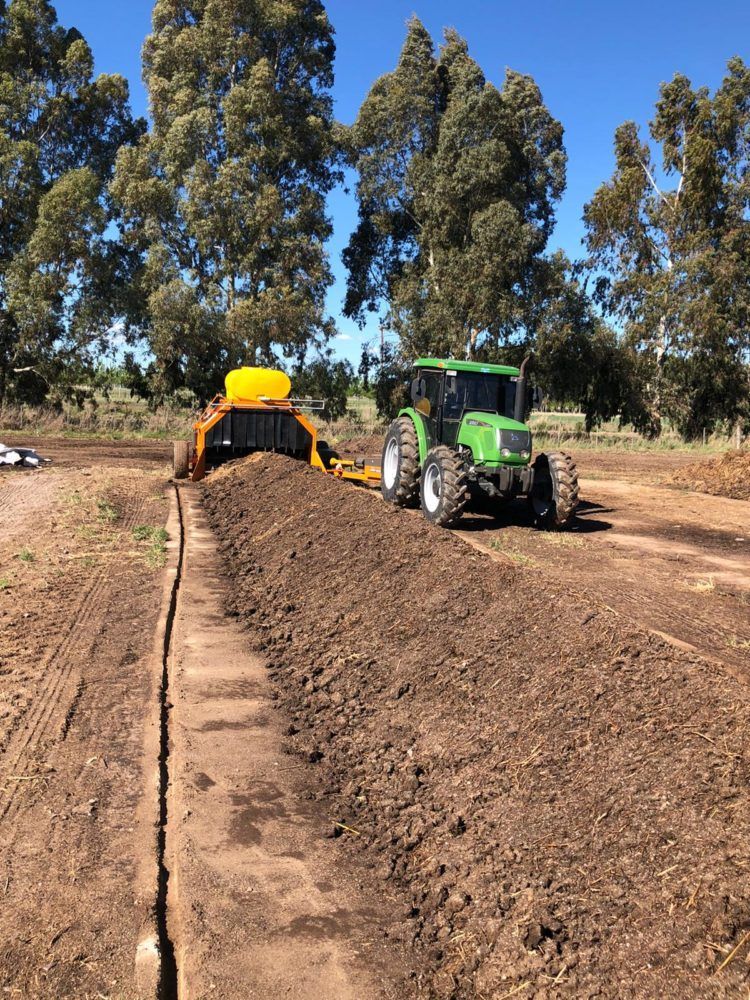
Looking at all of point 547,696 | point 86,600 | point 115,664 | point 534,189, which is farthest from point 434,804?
point 534,189

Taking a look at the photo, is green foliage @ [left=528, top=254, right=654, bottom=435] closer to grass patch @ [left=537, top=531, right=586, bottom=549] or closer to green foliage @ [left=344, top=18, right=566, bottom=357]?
green foliage @ [left=344, top=18, right=566, bottom=357]

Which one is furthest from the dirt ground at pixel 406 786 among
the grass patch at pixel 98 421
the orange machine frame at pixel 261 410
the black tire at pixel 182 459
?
the grass patch at pixel 98 421

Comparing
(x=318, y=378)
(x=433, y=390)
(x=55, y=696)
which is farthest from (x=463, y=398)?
(x=318, y=378)

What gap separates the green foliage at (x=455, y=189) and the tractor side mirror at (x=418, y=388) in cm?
1963

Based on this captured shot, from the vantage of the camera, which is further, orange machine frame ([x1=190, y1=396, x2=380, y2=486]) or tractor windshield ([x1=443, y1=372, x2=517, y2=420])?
orange machine frame ([x1=190, y1=396, x2=380, y2=486])

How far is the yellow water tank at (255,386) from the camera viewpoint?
16.4 meters

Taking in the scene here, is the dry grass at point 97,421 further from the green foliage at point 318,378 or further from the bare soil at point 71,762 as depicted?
the bare soil at point 71,762

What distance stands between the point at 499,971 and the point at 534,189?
33.0 meters

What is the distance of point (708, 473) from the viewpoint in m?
19.3

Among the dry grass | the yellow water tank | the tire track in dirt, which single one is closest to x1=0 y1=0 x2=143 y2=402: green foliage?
the dry grass

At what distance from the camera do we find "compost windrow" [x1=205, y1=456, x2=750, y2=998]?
2928 millimetres

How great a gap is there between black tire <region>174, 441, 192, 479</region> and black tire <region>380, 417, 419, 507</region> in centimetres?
480

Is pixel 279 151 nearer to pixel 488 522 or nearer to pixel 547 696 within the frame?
pixel 488 522

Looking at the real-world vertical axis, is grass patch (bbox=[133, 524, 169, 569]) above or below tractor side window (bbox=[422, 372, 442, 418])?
below
